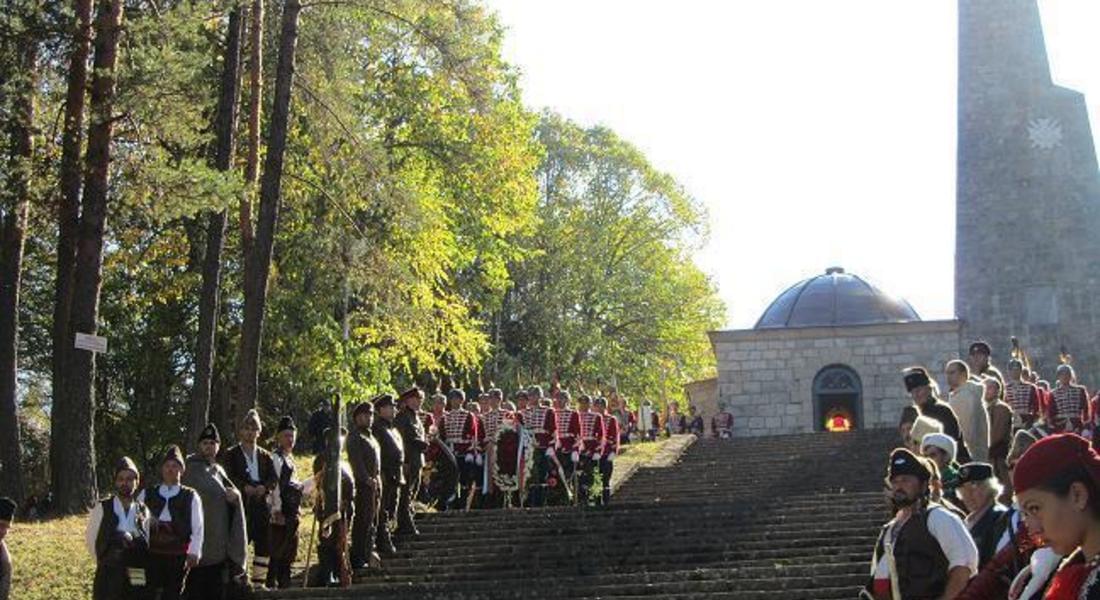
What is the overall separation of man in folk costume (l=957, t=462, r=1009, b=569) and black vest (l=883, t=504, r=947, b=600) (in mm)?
290

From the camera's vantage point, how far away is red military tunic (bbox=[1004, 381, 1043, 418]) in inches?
814

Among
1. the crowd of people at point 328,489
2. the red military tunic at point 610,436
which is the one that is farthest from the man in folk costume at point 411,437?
the red military tunic at point 610,436

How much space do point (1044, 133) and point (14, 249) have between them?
34219 millimetres

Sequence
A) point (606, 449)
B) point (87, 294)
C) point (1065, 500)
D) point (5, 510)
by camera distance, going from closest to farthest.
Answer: point (1065, 500)
point (5, 510)
point (87, 294)
point (606, 449)

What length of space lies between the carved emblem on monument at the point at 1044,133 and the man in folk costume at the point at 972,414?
34941 mm

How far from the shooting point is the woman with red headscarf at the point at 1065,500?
3.92 meters

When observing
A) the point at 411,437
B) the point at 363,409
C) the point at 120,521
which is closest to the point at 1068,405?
the point at 411,437

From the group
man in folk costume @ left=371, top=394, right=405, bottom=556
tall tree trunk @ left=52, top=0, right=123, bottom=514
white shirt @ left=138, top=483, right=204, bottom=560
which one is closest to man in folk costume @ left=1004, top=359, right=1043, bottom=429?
man in folk costume @ left=371, top=394, right=405, bottom=556

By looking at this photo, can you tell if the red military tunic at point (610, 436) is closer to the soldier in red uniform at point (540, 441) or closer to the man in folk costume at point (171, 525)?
the soldier in red uniform at point (540, 441)

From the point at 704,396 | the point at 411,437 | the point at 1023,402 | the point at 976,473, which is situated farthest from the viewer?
the point at 704,396

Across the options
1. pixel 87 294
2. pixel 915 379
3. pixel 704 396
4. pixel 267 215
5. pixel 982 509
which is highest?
pixel 267 215

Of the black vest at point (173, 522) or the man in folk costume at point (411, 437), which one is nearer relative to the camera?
the black vest at point (173, 522)

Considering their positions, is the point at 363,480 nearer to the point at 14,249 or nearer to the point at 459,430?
the point at 459,430

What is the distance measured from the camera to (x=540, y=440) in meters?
20.3
